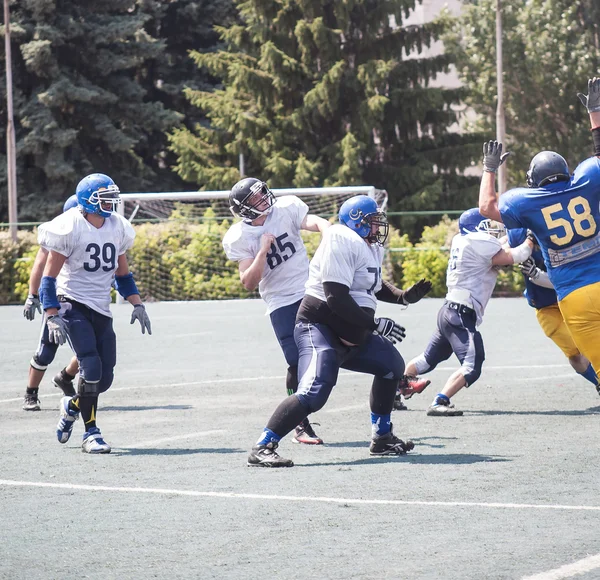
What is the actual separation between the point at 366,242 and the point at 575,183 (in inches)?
55.1

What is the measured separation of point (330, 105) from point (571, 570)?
120ft

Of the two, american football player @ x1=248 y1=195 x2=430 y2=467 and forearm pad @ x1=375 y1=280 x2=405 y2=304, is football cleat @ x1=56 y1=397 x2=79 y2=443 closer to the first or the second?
american football player @ x1=248 y1=195 x2=430 y2=467

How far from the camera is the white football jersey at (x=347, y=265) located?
26.4ft

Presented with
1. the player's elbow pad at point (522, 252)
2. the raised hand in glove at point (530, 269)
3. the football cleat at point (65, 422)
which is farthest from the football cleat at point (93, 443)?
the raised hand in glove at point (530, 269)

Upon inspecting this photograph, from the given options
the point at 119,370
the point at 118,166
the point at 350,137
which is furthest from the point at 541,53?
the point at 119,370

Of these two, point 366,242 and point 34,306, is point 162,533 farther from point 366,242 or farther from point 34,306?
point 34,306

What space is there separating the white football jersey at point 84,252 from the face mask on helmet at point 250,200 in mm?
975

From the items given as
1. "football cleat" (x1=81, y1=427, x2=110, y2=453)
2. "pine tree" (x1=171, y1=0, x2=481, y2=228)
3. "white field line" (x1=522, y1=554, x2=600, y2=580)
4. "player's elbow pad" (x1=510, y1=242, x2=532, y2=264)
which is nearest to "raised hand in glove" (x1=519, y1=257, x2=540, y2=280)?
"player's elbow pad" (x1=510, y1=242, x2=532, y2=264)

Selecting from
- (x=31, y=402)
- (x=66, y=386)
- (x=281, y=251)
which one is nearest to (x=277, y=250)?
(x=281, y=251)

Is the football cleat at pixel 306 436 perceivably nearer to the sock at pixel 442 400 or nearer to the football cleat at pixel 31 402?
the sock at pixel 442 400

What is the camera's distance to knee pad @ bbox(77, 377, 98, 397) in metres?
8.88

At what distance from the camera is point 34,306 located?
36.7 ft

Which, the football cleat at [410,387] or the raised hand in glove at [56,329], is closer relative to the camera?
the raised hand in glove at [56,329]

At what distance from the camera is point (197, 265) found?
28.2 meters
